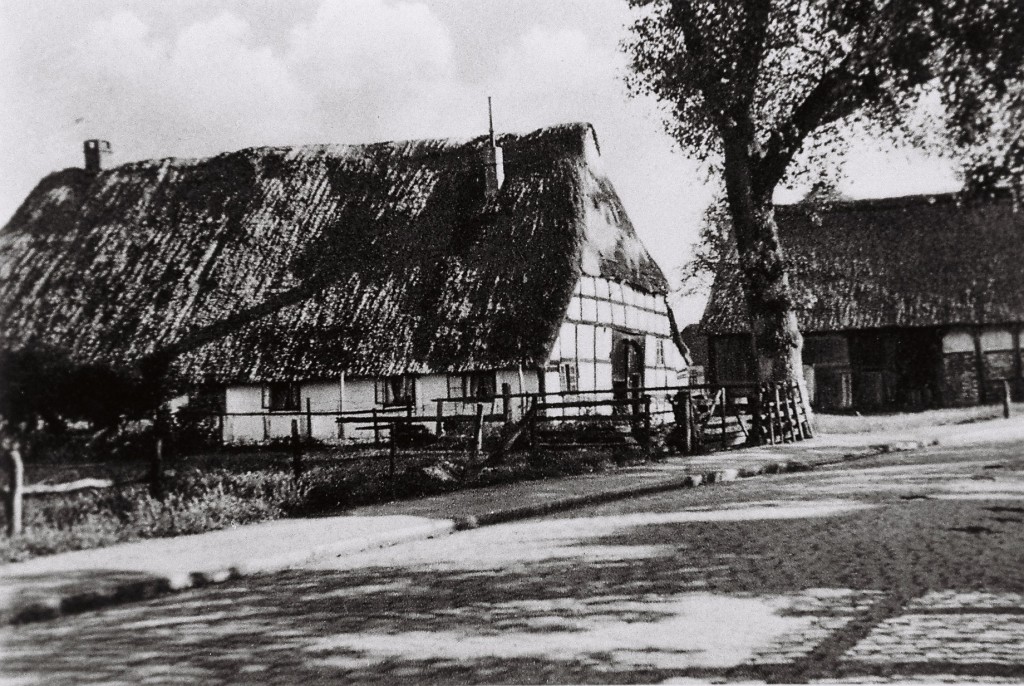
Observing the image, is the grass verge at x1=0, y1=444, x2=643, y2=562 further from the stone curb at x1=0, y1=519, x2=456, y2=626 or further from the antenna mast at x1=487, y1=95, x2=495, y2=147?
the antenna mast at x1=487, y1=95, x2=495, y2=147

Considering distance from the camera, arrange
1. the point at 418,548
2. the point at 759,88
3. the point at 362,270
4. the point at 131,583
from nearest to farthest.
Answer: the point at 131,583, the point at 418,548, the point at 759,88, the point at 362,270

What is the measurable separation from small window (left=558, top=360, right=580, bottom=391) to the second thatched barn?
52 mm

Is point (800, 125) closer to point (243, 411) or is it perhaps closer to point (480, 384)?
point (480, 384)

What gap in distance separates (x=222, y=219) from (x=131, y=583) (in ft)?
82.0

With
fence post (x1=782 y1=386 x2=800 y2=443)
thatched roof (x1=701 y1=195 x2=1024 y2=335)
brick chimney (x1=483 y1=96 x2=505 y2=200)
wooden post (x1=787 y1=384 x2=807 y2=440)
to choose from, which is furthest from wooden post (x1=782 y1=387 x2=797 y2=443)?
brick chimney (x1=483 y1=96 x2=505 y2=200)

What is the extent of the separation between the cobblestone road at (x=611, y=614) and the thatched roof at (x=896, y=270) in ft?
79.5

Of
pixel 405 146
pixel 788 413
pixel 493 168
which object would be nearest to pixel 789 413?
pixel 788 413

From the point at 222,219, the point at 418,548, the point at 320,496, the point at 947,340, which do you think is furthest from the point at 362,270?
the point at 947,340

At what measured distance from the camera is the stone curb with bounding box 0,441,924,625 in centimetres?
Result: 653

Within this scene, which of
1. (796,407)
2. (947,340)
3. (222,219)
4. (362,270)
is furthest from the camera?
(947,340)

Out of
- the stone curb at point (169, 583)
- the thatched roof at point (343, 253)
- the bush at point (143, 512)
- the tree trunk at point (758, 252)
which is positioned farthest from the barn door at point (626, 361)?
the stone curb at point (169, 583)

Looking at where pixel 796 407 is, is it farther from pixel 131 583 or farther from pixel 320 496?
pixel 131 583

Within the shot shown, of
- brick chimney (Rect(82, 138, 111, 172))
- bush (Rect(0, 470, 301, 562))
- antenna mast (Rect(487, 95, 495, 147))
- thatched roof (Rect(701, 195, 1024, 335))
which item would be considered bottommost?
bush (Rect(0, 470, 301, 562))

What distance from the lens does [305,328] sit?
87.9 feet
